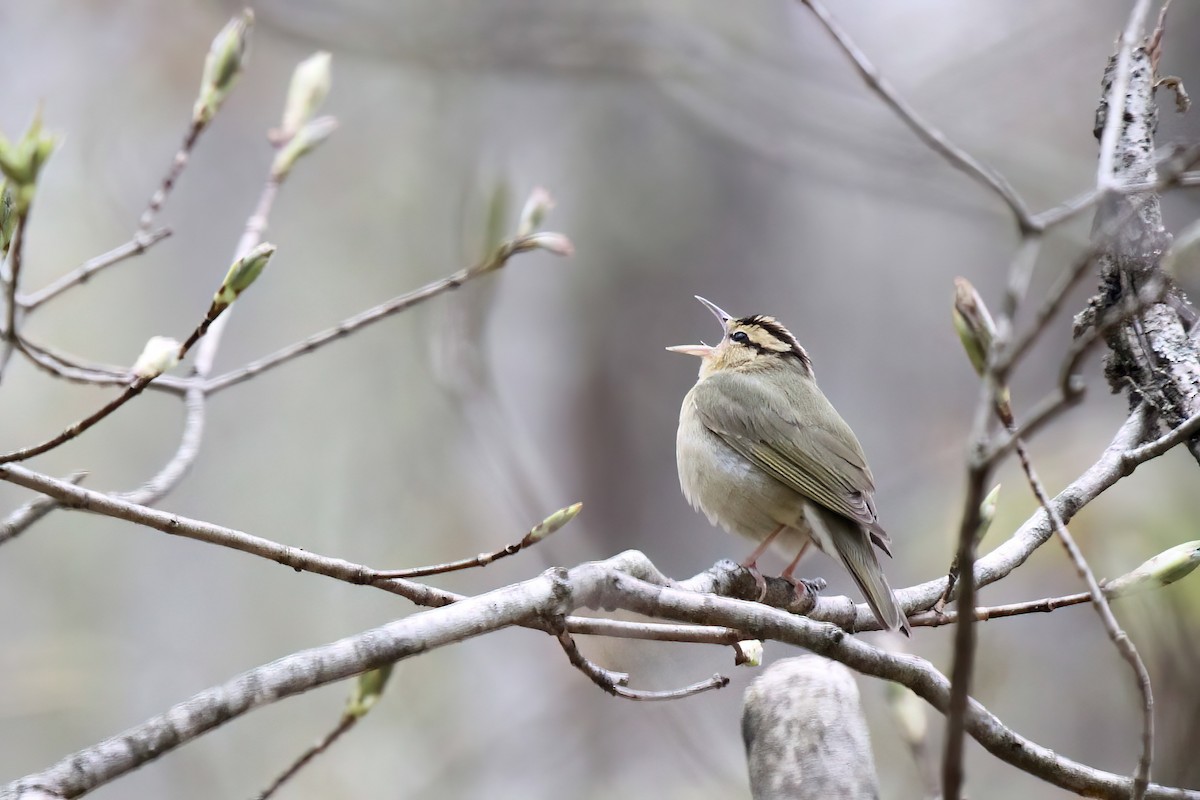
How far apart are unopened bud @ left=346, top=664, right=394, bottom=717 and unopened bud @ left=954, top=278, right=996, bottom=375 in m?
1.50

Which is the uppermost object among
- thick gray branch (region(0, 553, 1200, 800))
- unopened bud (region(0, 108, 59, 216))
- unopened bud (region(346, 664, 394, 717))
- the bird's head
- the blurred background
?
the blurred background

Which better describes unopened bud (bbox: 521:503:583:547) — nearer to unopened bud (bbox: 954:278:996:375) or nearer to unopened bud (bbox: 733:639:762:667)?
unopened bud (bbox: 733:639:762:667)

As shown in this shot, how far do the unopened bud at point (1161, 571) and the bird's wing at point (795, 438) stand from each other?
1401 millimetres

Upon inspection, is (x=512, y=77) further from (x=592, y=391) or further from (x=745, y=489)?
(x=745, y=489)

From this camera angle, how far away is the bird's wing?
3.96m

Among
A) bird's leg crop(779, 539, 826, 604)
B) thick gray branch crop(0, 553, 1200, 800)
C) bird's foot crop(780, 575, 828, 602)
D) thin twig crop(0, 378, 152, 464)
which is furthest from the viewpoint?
bird's leg crop(779, 539, 826, 604)

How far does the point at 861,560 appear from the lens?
3568 mm

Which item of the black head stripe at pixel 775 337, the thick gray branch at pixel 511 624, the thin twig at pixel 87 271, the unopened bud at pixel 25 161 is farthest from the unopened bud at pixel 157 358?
the black head stripe at pixel 775 337

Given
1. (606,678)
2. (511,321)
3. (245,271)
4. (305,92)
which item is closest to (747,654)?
(606,678)

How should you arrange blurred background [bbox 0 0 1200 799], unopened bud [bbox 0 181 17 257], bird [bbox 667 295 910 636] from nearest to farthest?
1. unopened bud [bbox 0 181 17 257]
2. bird [bbox 667 295 910 636]
3. blurred background [bbox 0 0 1200 799]

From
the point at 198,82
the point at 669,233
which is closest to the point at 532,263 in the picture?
the point at 669,233

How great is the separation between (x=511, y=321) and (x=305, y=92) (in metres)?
5.16

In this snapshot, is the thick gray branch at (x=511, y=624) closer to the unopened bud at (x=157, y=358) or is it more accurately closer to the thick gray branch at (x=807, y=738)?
the thick gray branch at (x=807, y=738)

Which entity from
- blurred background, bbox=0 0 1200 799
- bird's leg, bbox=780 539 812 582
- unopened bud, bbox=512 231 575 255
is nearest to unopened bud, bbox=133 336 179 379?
unopened bud, bbox=512 231 575 255
